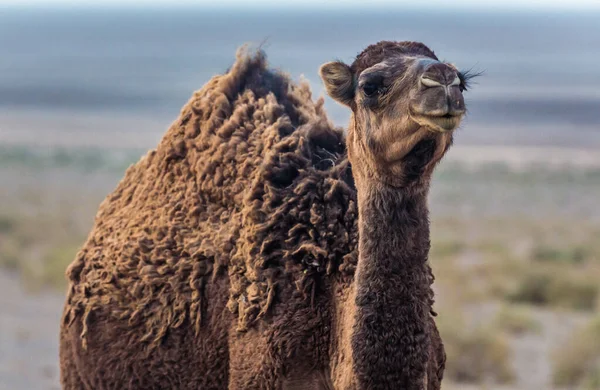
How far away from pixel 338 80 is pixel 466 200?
28686 millimetres

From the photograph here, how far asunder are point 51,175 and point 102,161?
4.46 metres

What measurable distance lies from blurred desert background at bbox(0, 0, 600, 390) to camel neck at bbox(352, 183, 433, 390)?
28.2 inches

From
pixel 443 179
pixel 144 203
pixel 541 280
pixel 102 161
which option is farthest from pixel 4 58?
pixel 144 203

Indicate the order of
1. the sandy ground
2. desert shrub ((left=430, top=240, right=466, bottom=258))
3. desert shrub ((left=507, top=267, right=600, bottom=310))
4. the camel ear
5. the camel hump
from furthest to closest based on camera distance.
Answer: desert shrub ((left=430, top=240, right=466, bottom=258)), desert shrub ((left=507, top=267, right=600, bottom=310)), the sandy ground, the camel hump, the camel ear

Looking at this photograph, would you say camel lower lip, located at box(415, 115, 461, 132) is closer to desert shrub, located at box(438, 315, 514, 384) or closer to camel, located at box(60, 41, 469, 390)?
camel, located at box(60, 41, 469, 390)

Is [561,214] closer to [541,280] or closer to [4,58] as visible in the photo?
[541,280]

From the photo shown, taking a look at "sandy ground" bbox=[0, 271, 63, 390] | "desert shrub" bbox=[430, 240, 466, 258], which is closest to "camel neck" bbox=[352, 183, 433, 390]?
"sandy ground" bbox=[0, 271, 63, 390]

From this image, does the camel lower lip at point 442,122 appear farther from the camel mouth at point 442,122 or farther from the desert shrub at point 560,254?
the desert shrub at point 560,254

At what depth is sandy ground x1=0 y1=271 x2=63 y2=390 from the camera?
38.8 ft

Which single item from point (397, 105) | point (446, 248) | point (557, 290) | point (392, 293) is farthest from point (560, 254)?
point (397, 105)

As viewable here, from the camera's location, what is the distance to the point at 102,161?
43.1 metres

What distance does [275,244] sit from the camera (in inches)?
227

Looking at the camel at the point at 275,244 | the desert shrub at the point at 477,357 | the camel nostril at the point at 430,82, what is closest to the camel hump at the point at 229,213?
the camel at the point at 275,244

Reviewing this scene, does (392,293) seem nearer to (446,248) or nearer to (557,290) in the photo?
(557,290)
